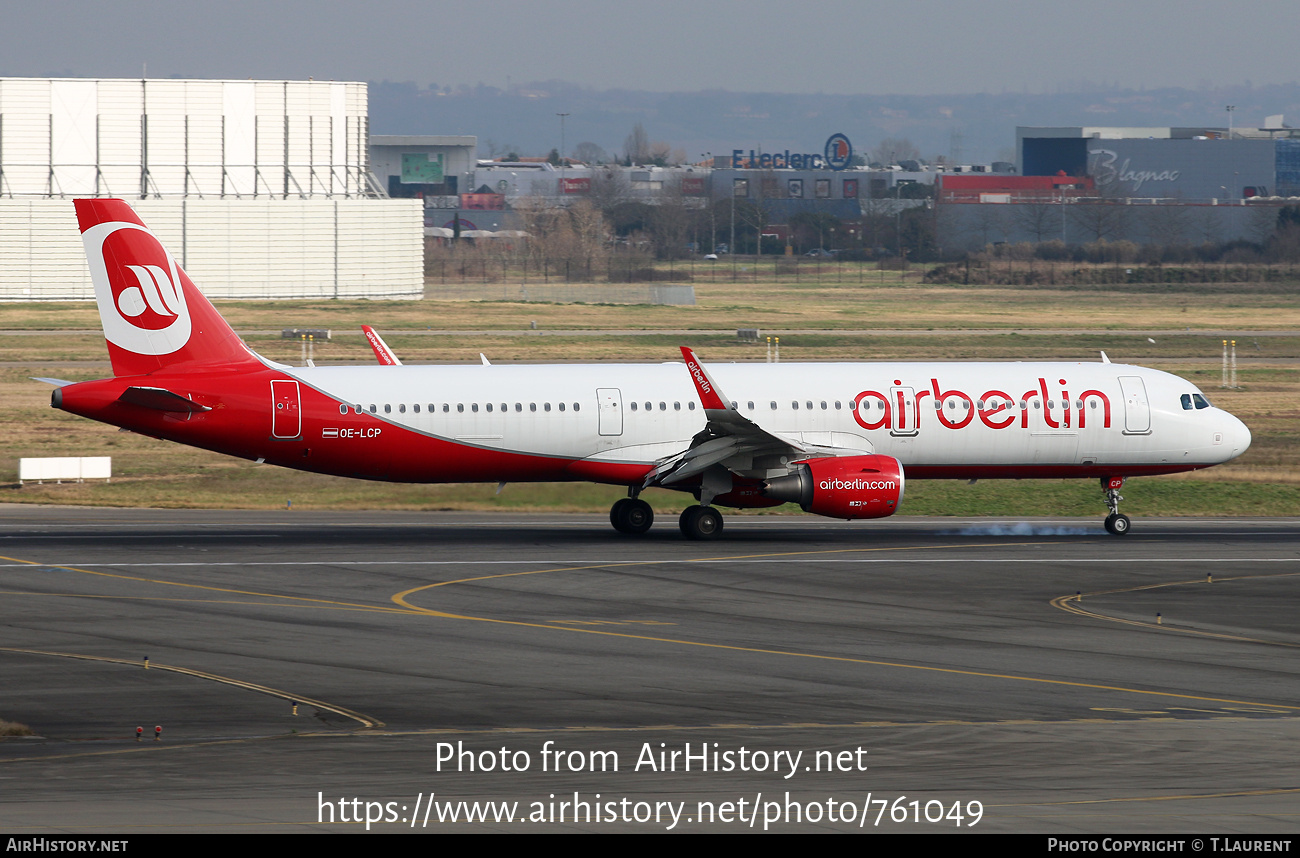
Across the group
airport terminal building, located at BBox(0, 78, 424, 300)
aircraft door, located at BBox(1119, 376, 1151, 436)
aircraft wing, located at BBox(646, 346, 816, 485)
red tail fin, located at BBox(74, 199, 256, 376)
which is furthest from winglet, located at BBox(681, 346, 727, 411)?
airport terminal building, located at BBox(0, 78, 424, 300)

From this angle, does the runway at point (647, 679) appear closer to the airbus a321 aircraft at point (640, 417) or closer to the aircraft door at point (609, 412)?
the airbus a321 aircraft at point (640, 417)

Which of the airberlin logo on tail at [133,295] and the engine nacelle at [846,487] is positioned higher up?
the airberlin logo on tail at [133,295]

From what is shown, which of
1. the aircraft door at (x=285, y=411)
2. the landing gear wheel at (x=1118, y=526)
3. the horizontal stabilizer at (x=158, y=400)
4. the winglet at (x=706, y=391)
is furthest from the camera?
the landing gear wheel at (x=1118, y=526)

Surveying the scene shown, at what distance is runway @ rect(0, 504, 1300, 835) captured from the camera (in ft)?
50.2

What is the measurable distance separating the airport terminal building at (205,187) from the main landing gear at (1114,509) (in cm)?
10510

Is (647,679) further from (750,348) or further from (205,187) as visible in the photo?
(205,187)

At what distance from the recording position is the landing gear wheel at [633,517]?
126ft

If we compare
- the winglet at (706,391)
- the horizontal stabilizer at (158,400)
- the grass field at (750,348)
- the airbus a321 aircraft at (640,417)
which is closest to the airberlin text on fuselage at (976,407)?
the airbus a321 aircraft at (640,417)

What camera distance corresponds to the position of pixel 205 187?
449ft

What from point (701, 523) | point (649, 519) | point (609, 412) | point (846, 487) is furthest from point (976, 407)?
point (609, 412)

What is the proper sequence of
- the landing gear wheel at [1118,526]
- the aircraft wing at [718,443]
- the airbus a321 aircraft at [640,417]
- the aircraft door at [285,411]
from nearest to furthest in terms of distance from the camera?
the aircraft wing at [718,443], the airbus a321 aircraft at [640,417], the aircraft door at [285,411], the landing gear wheel at [1118,526]

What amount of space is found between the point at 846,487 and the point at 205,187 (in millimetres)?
112870

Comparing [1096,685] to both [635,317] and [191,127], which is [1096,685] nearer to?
[635,317]

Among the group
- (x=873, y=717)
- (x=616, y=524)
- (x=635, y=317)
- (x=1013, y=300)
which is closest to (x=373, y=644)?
(x=873, y=717)
